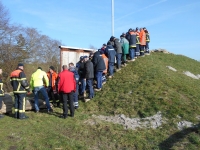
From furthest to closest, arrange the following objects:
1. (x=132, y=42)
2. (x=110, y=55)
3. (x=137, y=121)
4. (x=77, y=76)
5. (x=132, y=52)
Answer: (x=132, y=52)
(x=132, y=42)
(x=110, y=55)
(x=77, y=76)
(x=137, y=121)

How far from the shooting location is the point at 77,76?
33.4 ft

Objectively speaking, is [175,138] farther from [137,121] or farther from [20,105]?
[20,105]

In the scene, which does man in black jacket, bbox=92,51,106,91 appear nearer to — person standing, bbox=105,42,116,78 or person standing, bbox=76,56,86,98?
person standing, bbox=76,56,86,98

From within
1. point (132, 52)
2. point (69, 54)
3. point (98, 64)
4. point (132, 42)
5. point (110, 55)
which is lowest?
Result: point (98, 64)

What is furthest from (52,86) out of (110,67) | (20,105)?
(110,67)

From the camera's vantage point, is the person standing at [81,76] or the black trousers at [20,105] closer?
the black trousers at [20,105]

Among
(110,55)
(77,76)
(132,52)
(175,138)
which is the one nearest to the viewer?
(175,138)

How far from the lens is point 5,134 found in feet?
22.9

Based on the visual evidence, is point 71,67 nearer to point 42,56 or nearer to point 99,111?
point 99,111

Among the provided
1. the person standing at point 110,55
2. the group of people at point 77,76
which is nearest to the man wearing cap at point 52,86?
the group of people at point 77,76

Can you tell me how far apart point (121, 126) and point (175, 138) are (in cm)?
194

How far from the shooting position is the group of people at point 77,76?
28.3ft

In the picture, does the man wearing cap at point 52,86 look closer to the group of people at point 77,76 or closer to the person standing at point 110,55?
the group of people at point 77,76

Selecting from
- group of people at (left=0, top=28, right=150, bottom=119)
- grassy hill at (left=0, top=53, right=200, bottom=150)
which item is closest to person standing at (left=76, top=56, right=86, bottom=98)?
group of people at (left=0, top=28, right=150, bottom=119)
